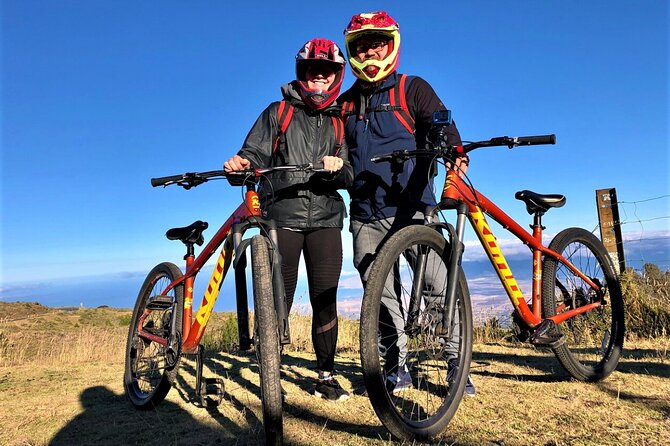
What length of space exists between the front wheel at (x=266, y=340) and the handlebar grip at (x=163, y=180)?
31.3 inches

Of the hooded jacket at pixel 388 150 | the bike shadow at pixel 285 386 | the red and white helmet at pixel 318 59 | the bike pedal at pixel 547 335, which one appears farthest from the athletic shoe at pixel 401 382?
the red and white helmet at pixel 318 59

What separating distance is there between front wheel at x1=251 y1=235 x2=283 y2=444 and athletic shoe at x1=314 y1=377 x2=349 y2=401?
110 cm

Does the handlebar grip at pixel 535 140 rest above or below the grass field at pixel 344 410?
above

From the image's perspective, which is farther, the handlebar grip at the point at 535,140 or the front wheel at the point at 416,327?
the handlebar grip at the point at 535,140

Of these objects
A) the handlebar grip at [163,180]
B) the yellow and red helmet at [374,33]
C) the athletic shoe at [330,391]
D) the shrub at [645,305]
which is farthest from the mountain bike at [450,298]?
the shrub at [645,305]

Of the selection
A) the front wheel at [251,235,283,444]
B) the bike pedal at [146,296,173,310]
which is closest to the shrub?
the front wheel at [251,235,283,444]

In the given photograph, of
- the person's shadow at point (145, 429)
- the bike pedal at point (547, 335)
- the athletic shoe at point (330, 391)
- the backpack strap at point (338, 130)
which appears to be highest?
the backpack strap at point (338, 130)

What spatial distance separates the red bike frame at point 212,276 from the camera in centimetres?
312

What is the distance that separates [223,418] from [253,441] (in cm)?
57

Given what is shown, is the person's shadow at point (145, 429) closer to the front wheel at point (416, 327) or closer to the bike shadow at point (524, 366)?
the front wheel at point (416, 327)

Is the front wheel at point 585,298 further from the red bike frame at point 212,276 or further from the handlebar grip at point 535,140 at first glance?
the red bike frame at point 212,276

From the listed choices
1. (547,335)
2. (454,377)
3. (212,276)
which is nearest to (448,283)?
(454,377)

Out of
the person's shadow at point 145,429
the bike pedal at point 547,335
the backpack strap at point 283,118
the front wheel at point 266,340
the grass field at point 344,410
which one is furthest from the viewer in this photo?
the backpack strap at point 283,118

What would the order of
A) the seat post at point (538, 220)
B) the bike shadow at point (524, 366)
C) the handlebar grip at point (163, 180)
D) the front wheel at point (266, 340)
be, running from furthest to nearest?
the bike shadow at point (524, 366), the seat post at point (538, 220), the handlebar grip at point (163, 180), the front wheel at point (266, 340)
